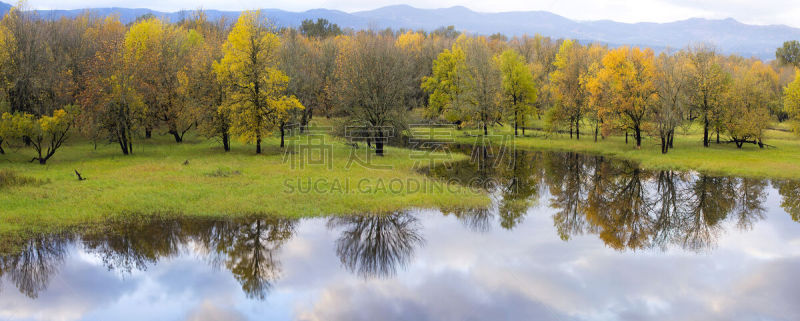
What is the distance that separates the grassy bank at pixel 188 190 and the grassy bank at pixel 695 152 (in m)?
21.1

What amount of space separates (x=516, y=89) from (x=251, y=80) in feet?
110

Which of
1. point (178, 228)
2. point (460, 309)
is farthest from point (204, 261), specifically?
point (460, 309)

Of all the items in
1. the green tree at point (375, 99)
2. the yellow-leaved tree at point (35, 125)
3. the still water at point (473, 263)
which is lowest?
the still water at point (473, 263)

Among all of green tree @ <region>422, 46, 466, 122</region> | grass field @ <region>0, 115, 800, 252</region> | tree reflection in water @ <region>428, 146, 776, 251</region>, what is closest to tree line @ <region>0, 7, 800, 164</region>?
green tree @ <region>422, 46, 466, 122</region>

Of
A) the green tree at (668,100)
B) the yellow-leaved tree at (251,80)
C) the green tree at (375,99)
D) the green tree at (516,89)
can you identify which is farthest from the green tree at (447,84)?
the yellow-leaved tree at (251,80)

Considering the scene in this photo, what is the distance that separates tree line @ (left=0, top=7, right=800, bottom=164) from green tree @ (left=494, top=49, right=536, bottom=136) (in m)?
0.14

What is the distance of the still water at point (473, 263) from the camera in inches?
591

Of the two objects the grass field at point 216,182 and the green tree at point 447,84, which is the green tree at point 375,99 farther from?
the green tree at point 447,84

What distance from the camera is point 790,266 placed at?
731 inches

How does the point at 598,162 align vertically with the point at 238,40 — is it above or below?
below

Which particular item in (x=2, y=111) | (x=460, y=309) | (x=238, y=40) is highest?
(x=238, y=40)

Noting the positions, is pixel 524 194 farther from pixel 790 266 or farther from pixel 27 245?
pixel 27 245

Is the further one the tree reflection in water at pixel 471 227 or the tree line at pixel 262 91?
the tree line at pixel 262 91

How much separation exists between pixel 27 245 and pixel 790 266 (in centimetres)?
2869
